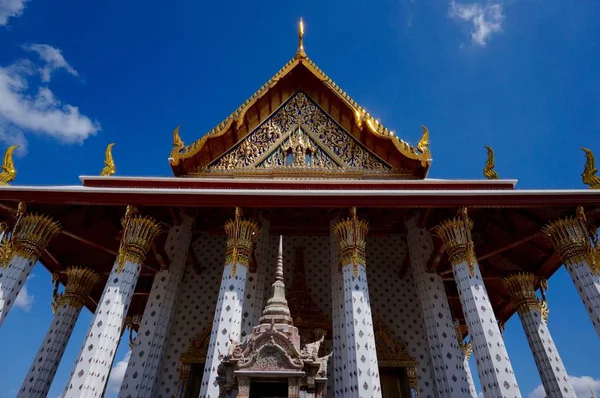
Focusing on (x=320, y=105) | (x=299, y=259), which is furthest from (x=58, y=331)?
(x=320, y=105)

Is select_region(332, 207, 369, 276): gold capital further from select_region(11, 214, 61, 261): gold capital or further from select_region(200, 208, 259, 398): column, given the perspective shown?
select_region(11, 214, 61, 261): gold capital

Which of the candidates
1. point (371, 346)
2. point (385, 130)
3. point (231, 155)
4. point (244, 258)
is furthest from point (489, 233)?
point (231, 155)

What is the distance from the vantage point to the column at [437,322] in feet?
20.8

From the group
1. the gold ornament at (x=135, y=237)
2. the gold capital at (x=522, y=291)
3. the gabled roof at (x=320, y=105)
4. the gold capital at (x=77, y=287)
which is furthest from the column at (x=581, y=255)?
the gold capital at (x=77, y=287)

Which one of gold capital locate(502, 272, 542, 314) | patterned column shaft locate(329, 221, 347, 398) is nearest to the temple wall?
patterned column shaft locate(329, 221, 347, 398)

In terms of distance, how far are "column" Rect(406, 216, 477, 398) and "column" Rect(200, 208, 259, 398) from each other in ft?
10.7

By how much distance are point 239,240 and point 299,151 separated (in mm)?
3257

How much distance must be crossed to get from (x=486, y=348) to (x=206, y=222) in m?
6.01

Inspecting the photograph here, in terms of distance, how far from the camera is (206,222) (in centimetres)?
897

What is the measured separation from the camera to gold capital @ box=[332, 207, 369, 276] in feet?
22.4

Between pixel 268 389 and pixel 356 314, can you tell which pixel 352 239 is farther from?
pixel 268 389

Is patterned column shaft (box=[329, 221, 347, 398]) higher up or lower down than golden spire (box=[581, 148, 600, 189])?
lower down

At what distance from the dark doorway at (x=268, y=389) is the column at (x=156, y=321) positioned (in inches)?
115

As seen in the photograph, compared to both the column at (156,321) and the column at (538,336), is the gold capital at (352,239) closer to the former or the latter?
the column at (156,321)
